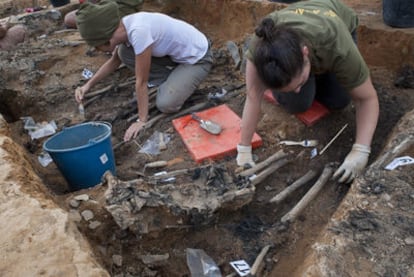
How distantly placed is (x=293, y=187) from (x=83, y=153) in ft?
5.03

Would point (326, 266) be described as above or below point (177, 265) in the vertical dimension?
above

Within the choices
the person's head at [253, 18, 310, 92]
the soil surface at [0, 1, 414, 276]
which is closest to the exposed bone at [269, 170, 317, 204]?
the soil surface at [0, 1, 414, 276]

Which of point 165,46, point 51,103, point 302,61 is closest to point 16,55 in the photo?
point 51,103

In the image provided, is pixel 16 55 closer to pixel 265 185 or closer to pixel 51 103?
Answer: pixel 51 103

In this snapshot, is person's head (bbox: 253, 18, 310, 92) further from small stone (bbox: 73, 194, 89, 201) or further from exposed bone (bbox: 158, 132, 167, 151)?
exposed bone (bbox: 158, 132, 167, 151)

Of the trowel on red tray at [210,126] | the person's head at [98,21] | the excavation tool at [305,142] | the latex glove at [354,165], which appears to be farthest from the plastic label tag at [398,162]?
the person's head at [98,21]

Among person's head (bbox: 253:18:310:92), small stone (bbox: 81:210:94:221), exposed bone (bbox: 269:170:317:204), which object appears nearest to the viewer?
person's head (bbox: 253:18:310:92)

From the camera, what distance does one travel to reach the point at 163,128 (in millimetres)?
4203

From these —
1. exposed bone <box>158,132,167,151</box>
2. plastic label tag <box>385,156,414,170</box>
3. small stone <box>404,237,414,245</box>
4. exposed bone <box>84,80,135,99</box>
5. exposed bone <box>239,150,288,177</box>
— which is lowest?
exposed bone <box>84,80,135,99</box>

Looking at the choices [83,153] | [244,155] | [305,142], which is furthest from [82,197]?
[305,142]

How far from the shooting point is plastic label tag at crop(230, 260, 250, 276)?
2596 mm

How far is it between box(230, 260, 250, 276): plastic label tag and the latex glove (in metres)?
0.94

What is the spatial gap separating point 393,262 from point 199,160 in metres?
1.76

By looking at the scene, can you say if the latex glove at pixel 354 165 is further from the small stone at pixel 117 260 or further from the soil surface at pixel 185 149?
the small stone at pixel 117 260
